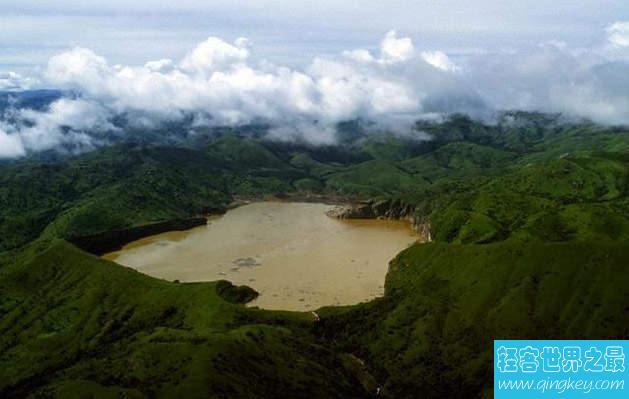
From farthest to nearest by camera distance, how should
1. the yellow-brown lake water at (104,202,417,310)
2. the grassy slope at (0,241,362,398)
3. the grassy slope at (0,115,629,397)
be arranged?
the yellow-brown lake water at (104,202,417,310)
the grassy slope at (0,115,629,397)
the grassy slope at (0,241,362,398)

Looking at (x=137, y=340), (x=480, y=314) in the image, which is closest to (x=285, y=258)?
(x=480, y=314)

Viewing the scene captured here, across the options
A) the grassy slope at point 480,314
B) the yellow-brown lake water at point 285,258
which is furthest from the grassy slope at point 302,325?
the yellow-brown lake water at point 285,258

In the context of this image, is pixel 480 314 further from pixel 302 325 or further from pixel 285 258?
pixel 285 258

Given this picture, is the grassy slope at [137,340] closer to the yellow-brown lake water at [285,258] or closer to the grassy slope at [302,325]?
the grassy slope at [302,325]

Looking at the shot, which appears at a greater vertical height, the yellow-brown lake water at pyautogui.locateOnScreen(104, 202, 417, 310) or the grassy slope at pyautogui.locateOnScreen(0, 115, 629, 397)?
the grassy slope at pyautogui.locateOnScreen(0, 115, 629, 397)

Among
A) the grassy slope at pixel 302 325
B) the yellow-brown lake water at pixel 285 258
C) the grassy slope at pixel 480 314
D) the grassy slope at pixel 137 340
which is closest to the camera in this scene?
the grassy slope at pixel 137 340

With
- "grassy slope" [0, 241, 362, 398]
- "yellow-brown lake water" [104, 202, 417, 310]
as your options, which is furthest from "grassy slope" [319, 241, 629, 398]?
"yellow-brown lake water" [104, 202, 417, 310]

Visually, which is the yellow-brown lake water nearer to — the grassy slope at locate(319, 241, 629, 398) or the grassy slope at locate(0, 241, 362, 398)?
the grassy slope at locate(0, 241, 362, 398)

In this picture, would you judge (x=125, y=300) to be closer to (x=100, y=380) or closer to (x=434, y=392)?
(x=100, y=380)

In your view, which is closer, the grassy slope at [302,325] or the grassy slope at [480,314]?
the grassy slope at [302,325]

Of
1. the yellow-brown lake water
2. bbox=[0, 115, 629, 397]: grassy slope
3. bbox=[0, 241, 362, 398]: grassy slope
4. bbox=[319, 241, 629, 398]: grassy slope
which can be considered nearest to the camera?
bbox=[0, 241, 362, 398]: grassy slope

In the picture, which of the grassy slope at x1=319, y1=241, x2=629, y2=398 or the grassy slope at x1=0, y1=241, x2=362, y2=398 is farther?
the grassy slope at x1=319, y1=241, x2=629, y2=398
